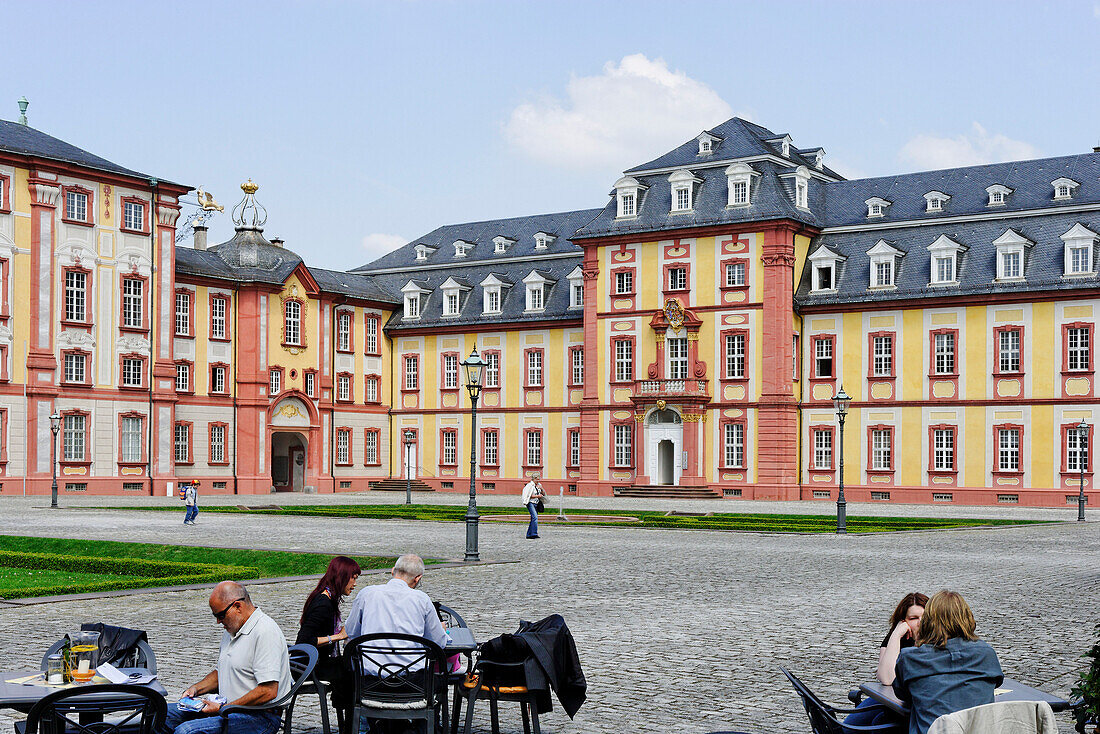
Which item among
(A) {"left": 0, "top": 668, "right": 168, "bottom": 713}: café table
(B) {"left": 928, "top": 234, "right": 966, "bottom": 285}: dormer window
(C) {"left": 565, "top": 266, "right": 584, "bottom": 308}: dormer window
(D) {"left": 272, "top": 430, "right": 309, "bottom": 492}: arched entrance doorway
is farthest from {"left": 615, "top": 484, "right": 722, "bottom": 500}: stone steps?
(A) {"left": 0, "top": 668, "right": 168, "bottom": 713}: café table

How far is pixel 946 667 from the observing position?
23.8ft

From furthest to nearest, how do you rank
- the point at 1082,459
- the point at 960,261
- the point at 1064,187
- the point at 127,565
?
the point at 960,261, the point at 1064,187, the point at 1082,459, the point at 127,565

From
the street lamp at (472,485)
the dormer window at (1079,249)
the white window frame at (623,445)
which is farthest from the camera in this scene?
the white window frame at (623,445)

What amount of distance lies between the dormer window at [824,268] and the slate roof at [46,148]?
29.9 metres

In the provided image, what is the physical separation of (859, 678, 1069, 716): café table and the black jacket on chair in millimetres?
1946

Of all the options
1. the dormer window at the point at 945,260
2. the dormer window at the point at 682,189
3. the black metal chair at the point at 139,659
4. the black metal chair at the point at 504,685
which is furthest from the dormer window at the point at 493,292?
the black metal chair at the point at 139,659

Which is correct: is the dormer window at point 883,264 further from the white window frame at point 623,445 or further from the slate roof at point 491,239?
the slate roof at point 491,239

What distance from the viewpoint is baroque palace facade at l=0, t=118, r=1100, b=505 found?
180ft

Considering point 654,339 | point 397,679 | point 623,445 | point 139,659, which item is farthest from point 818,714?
point 623,445

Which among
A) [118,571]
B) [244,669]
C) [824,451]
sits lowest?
[118,571]

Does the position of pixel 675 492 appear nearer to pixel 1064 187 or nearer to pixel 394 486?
pixel 394 486

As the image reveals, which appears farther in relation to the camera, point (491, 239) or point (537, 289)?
point (491, 239)

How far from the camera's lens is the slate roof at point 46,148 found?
179 feet

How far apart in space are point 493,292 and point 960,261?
963 inches
